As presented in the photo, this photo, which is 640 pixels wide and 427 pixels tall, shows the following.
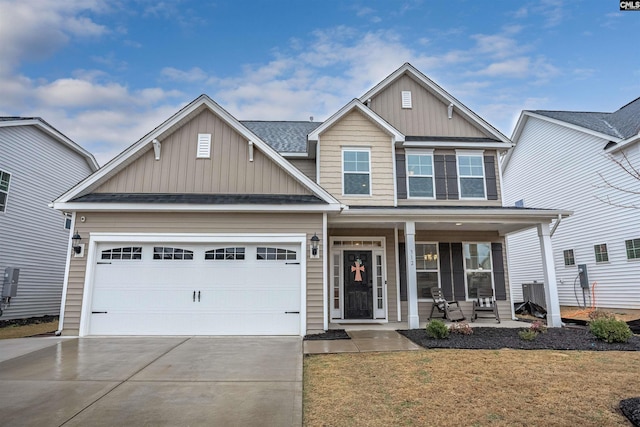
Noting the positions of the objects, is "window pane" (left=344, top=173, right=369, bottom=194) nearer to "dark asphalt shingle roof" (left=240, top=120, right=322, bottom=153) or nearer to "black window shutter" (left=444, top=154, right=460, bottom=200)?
"dark asphalt shingle roof" (left=240, top=120, right=322, bottom=153)

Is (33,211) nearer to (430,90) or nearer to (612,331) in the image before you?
(430,90)

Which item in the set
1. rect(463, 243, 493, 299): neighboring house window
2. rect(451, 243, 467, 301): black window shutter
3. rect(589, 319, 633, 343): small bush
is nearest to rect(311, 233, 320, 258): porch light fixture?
rect(451, 243, 467, 301): black window shutter

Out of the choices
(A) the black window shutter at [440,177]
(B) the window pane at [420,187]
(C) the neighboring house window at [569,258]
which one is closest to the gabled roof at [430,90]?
(A) the black window shutter at [440,177]

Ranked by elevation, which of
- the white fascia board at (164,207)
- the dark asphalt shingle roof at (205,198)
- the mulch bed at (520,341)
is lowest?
the mulch bed at (520,341)

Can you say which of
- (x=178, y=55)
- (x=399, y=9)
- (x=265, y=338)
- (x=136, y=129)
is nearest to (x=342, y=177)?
(x=265, y=338)

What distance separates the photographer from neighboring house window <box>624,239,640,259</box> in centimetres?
1135

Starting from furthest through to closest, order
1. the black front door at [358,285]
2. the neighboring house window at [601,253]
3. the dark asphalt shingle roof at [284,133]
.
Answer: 1. the neighboring house window at [601,253]
2. the dark asphalt shingle roof at [284,133]
3. the black front door at [358,285]

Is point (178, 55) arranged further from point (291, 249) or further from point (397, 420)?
point (397, 420)

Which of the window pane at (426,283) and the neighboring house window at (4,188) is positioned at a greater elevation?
the neighboring house window at (4,188)

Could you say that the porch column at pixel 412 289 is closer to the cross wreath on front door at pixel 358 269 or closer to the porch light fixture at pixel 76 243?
the cross wreath on front door at pixel 358 269

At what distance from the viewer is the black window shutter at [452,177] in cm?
1059

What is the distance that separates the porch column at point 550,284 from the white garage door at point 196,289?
6.23 metres

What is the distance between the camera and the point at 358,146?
10336 millimetres

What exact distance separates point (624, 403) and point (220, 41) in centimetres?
1424
